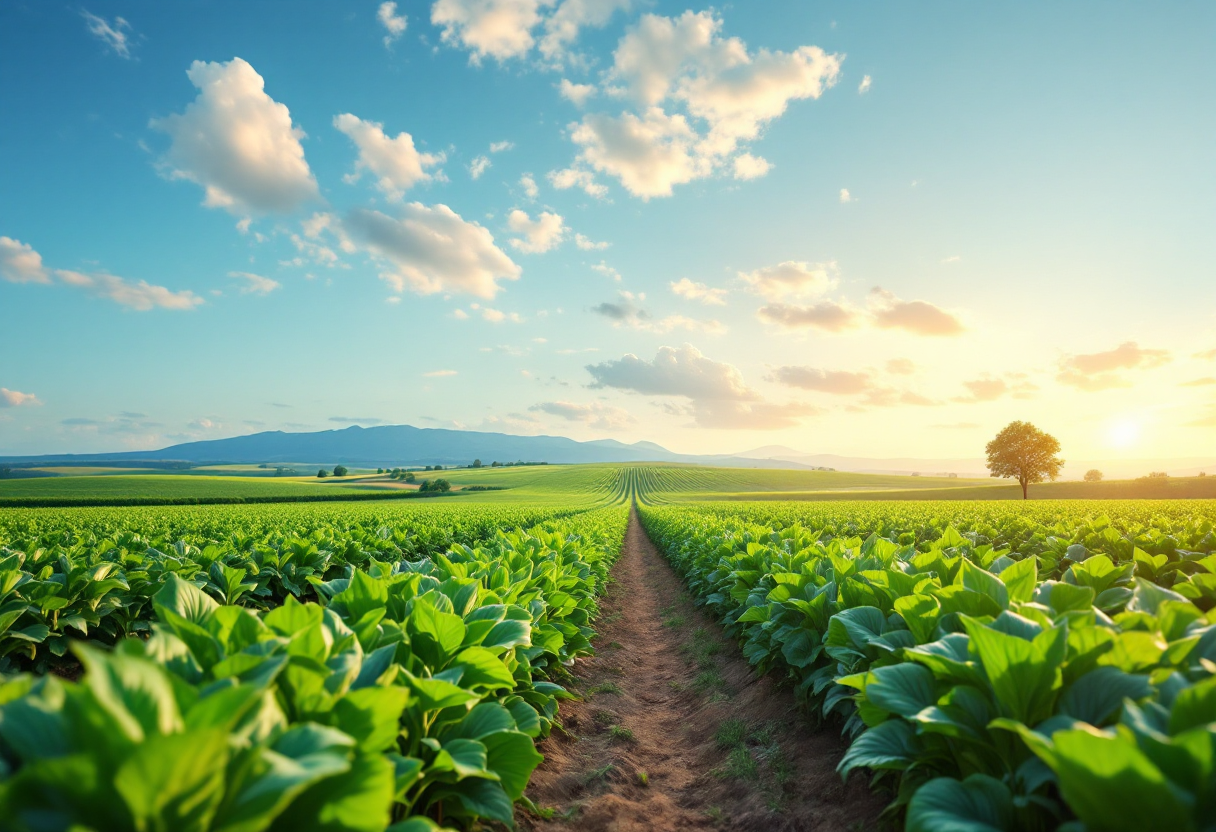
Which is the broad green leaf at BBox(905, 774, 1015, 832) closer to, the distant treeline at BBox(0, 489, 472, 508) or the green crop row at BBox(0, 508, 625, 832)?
the green crop row at BBox(0, 508, 625, 832)

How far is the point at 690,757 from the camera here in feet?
15.8

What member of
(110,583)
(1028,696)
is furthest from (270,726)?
(110,583)

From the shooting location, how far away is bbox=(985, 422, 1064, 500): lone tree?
5988cm

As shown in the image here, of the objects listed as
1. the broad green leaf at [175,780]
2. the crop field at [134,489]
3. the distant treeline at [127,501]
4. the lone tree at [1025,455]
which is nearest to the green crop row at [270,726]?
the broad green leaf at [175,780]

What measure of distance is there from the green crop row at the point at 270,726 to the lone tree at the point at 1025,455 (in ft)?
242

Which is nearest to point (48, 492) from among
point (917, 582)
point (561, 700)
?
point (561, 700)

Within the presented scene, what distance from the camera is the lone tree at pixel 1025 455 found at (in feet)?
196

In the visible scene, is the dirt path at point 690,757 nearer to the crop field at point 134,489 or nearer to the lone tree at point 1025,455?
the crop field at point 134,489

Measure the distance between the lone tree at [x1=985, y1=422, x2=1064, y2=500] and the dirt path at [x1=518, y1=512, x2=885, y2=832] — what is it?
69498 mm

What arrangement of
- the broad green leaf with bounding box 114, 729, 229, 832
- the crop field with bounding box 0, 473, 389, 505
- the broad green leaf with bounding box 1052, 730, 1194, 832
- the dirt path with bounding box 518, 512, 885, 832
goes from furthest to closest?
1. the crop field with bounding box 0, 473, 389, 505
2. the dirt path with bounding box 518, 512, 885, 832
3. the broad green leaf with bounding box 1052, 730, 1194, 832
4. the broad green leaf with bounding box 114, 729, 229, 832

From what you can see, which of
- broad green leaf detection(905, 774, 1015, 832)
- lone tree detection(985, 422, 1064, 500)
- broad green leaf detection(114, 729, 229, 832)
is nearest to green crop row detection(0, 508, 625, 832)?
broad green leaf detection(114, 729, 229, 832)

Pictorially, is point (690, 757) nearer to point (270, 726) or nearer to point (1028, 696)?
point (1028, 696)

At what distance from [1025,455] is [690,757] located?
73.6 meters

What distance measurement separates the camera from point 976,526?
40.2 ft
